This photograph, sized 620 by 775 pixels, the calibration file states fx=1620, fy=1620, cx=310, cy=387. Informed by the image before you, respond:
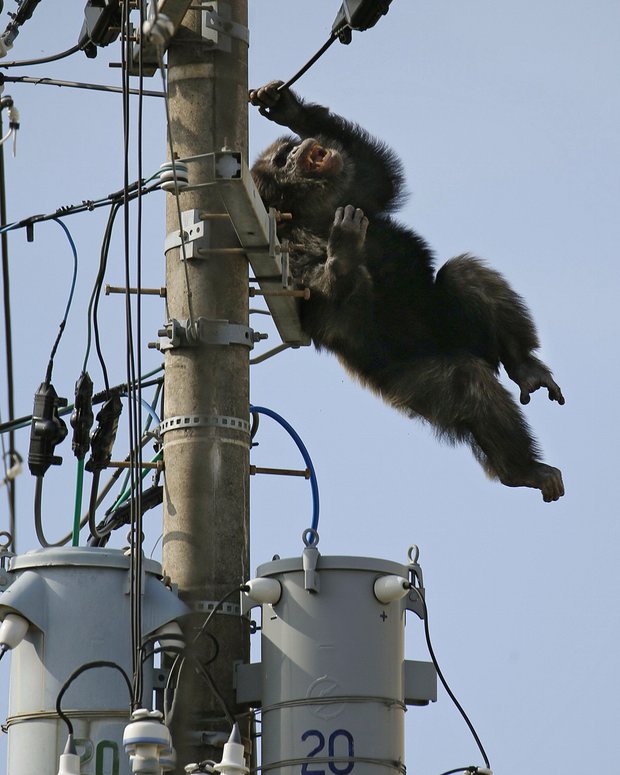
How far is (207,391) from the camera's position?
21.2 feet

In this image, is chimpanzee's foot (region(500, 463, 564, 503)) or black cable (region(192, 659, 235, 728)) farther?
chimpanzee's foot (region(500, 463, 564, 503))

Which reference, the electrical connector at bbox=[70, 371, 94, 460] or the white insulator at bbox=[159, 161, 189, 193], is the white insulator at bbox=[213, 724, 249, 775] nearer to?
the electrical connector at bbox=[70, 371, 94, 460]

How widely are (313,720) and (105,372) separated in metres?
2.04

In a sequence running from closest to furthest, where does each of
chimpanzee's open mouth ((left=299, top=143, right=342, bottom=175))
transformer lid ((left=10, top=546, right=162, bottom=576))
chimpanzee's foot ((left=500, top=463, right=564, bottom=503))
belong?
transformer lid ((left=10, top=546, right=162, bottom=576)), chimpanzee's foot ((left=500, top=463, right=564, bottom=503)), chimpanzee's open mouth ((left=299, top=143, right=342, bottom=175))

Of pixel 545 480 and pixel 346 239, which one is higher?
pixel 346 239

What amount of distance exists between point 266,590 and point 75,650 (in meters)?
0.73

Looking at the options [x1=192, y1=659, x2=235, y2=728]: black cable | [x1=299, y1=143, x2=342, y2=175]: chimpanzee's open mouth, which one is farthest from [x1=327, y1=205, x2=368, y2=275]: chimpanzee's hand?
[x1=192, y1=659, x2=235, y2=728]: black cable

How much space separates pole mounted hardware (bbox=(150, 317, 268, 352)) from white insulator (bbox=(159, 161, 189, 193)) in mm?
538

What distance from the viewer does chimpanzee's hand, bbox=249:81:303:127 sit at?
8.12 metres

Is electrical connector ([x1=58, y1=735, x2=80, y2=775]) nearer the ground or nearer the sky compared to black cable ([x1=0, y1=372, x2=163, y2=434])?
nearer the ground

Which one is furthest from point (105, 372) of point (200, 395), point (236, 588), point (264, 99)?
point (264, 99)

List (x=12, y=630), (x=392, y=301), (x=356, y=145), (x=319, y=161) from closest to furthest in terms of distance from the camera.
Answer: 1. (x=12, y=630)
2. (x=392, y=301)
3. (x=319, y=161)
4. (x=356, y=145)

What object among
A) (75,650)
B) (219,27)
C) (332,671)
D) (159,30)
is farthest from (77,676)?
(219,27)

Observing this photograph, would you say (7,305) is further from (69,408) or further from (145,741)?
(145,741)
